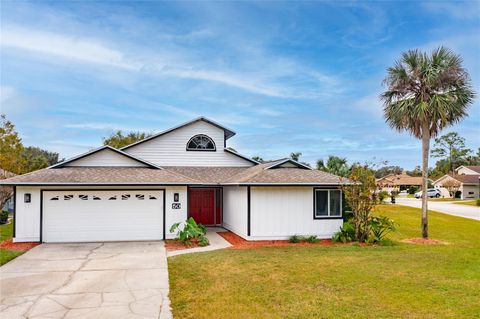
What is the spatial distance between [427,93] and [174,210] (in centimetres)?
1204

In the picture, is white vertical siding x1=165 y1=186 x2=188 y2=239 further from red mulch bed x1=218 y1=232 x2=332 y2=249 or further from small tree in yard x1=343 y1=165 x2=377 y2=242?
small tree in yard x1=343 y1=165 x2=377 y2=242

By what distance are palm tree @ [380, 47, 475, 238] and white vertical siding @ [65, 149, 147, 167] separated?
12.2 meters

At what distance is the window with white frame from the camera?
16.2 metres

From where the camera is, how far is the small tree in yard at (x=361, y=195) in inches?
595

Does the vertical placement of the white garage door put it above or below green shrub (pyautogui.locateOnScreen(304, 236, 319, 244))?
above

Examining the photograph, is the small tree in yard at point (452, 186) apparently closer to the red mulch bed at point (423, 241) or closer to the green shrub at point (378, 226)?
the red mulch bed at point (423, 241)

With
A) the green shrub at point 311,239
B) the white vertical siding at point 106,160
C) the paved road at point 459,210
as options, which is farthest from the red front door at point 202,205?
the paved road at point 459,210

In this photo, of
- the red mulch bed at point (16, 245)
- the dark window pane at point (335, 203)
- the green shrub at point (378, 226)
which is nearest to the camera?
the red mulch bed at point (16, 245)

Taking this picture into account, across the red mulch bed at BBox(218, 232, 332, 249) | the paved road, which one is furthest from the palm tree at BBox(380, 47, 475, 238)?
the paved road

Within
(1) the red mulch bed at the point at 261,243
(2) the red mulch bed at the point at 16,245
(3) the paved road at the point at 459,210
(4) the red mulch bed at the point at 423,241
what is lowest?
(3) the paved road at the point at 459,210

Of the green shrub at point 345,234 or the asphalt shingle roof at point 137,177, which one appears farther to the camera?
the green shrub at point 345,234

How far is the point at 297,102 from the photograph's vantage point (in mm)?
30594

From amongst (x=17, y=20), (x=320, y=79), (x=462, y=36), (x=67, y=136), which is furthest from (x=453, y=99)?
(x=67, y=136)

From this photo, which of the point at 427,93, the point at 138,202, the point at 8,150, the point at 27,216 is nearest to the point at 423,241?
the point at 427,93
